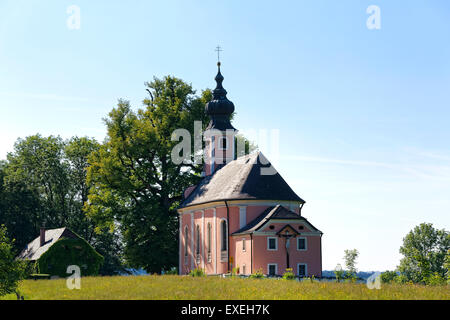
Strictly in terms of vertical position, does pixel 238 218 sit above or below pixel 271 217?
above

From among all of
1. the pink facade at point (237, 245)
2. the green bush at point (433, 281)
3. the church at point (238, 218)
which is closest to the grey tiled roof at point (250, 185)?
the church at point (238, 218)

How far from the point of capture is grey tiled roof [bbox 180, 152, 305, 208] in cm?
4306

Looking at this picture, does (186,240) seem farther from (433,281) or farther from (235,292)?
(235,292)

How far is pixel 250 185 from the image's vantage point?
43469 mm

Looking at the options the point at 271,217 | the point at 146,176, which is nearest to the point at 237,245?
the point at 271,217

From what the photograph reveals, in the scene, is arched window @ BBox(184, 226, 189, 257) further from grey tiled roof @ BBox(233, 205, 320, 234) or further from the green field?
the green field

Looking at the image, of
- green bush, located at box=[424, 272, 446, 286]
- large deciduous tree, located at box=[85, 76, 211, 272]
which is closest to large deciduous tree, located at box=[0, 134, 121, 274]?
large deciduous tree, located at box=[85, 76, 211, 272]

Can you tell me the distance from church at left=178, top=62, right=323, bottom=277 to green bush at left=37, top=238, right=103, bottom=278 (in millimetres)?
7491

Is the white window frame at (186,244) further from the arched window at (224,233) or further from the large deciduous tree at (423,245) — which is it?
the large deciduous tree at (423,245)

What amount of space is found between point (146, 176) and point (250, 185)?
12013mm

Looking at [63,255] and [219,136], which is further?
[219,136]

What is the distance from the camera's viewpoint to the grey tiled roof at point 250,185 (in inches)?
1695

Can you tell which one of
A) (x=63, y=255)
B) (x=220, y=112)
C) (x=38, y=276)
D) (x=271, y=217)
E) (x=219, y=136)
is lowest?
(x=38, y=276)

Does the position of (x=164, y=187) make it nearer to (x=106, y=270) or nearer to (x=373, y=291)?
(x=106, y=270)
